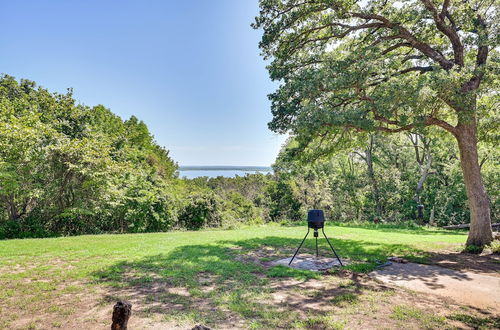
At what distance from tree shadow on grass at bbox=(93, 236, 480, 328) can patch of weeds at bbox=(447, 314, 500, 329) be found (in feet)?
3.65

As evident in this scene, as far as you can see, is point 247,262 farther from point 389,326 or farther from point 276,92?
point 276,92

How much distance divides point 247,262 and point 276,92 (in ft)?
17.7

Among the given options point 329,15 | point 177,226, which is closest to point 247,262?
point 329,15

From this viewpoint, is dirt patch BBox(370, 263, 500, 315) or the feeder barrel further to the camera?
the feeder barrel

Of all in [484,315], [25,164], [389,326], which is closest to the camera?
[389,326]

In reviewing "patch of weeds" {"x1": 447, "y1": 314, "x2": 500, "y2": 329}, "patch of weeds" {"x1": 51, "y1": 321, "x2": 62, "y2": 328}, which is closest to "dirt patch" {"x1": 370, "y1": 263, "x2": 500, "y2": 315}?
"patch of weeds" {"x1": 447, "y1": 314, "x2": 500, "y2": 329}

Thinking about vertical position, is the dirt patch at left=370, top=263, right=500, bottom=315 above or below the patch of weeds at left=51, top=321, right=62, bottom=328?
above

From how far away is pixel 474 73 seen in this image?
7.14 metres

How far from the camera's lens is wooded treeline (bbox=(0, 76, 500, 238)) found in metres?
11.4

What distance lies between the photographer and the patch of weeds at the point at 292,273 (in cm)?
491

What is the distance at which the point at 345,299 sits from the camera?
379 cm

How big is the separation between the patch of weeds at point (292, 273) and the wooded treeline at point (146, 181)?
14.7ft

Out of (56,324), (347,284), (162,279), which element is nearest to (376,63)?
(347,284)

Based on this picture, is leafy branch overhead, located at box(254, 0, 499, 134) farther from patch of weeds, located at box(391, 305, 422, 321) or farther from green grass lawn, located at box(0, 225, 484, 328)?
patch of weeds, located at box(391, 305, 422, 321)
